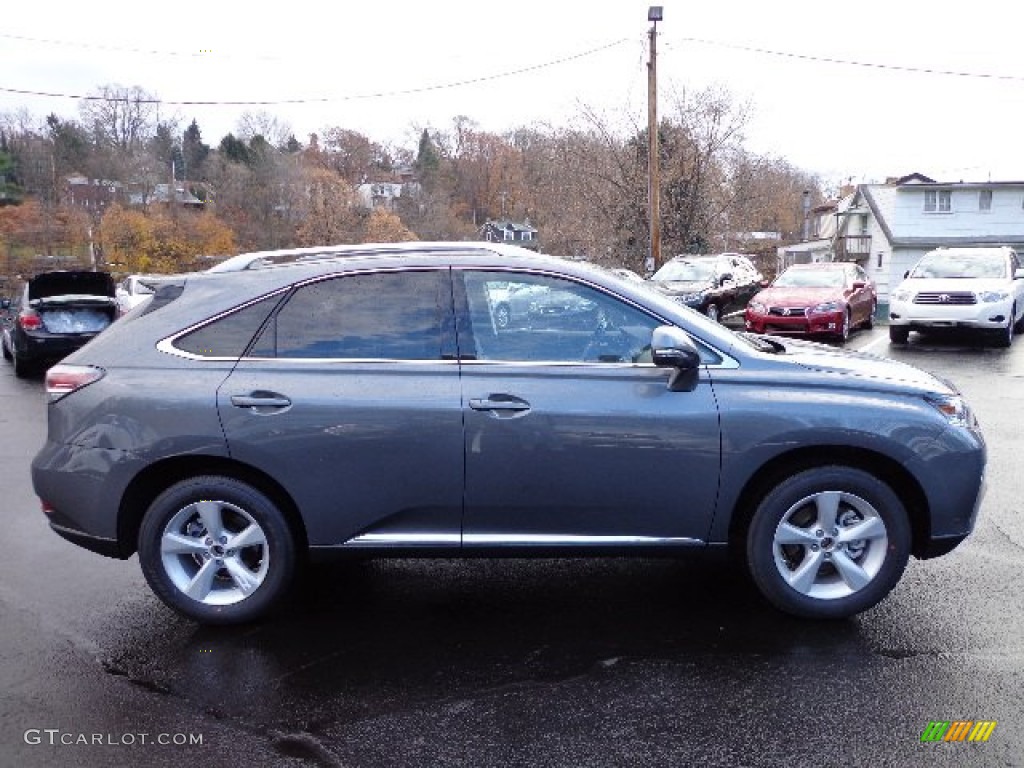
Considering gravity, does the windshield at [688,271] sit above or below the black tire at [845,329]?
above

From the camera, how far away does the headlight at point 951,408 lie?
4020 mm

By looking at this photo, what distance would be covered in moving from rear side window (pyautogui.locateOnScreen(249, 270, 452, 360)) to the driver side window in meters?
0.17

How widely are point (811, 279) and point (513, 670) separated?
564 inches

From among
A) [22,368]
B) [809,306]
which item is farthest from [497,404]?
[809,306]

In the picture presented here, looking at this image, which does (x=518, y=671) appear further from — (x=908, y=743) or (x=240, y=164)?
(x=240, y=164)

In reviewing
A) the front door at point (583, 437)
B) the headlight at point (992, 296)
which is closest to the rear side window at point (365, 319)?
the front door at point (583, 437)

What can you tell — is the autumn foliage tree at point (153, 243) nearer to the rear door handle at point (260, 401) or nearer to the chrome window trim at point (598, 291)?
the rear door handle at point (260, 401)

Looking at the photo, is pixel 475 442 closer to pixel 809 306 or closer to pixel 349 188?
pixel 809 306

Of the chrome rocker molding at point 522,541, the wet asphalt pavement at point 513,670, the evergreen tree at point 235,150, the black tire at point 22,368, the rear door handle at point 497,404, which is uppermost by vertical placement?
the evergreen tree at point 235,150

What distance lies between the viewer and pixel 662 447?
388 cm

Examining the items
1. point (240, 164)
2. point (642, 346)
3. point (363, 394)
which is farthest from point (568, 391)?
point (240, 164)

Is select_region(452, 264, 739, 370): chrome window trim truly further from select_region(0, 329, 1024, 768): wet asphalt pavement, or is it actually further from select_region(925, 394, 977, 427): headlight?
select_region(0, 329, 1024, 768): wet asphalt pavement

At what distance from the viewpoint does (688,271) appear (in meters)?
17.6

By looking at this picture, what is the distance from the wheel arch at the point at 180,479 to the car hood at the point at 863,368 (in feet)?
8.06
